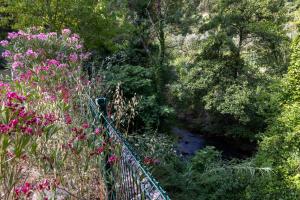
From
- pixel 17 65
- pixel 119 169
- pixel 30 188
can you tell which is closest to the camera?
pixel 30 188

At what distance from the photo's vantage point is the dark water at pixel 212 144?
1137 centimetres

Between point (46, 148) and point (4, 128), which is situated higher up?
point (4, 128)

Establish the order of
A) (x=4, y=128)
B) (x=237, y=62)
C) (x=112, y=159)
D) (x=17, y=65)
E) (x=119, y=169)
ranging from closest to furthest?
(x=4, y=128) < (x=112, y=159) < (x=119, y=169) < (x=17, y=65) < (x=237, y=62)

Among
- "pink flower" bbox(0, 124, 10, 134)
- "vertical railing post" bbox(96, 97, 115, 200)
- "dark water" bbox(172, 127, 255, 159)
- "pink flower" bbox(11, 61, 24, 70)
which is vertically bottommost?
"dark water" bbox(172, 127, 255, 159)

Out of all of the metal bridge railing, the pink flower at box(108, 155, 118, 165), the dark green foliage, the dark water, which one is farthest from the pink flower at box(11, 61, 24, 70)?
the dark water

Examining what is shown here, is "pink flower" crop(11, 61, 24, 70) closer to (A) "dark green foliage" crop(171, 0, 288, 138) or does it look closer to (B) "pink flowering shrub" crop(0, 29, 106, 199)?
(B) "pink flowering shrub" crop(0, 29, 106, 199)

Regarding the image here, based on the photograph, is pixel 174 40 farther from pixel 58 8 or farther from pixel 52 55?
pixel 52 55

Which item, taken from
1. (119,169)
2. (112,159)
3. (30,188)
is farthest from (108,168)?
(30,188)

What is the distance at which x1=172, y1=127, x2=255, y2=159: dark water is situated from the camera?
1137 centimetres

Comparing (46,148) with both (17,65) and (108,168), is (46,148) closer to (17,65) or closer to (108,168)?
(108,168)

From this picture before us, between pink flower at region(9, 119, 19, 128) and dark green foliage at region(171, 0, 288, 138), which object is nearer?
pink flower at region(9, 119, 19, 128)

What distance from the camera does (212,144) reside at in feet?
39.9

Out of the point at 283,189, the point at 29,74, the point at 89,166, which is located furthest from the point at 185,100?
the point at 89,166

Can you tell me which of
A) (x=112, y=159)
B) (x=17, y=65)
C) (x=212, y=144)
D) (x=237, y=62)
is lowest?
(x=212, y=144)
